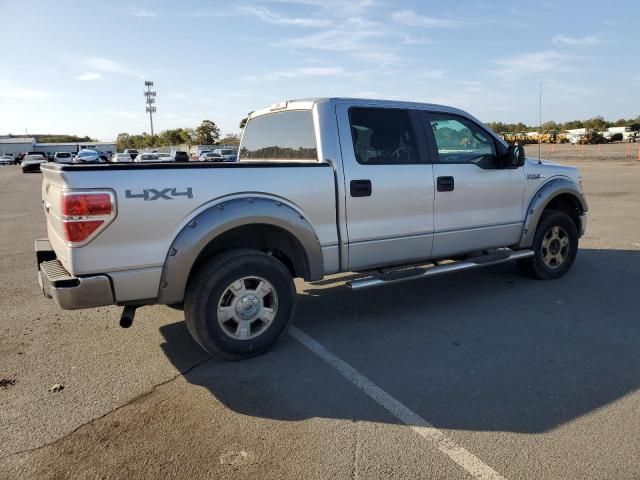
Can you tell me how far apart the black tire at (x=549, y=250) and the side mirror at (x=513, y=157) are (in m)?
0.96

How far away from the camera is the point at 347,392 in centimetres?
344

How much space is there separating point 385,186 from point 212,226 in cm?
167

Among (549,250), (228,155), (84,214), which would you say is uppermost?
(228,155)

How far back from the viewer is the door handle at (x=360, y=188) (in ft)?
14.4

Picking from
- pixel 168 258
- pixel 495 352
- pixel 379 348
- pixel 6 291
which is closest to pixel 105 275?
pixel 168 258

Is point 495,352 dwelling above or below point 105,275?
below

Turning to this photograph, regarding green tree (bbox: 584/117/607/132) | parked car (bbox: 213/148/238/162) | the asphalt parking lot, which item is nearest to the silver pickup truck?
the asphalt parking lot

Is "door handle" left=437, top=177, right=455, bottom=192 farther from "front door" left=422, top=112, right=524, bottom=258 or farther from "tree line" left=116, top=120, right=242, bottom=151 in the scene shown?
"tree line" left=116, top=120, right=242, bottom=151

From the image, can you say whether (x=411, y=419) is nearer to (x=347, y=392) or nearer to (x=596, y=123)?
(x=347, y=392)

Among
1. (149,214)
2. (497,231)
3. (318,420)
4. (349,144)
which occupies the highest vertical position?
(349,144)

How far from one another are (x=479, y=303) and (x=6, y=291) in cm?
538

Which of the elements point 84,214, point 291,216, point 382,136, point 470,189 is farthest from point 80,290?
point 470,189

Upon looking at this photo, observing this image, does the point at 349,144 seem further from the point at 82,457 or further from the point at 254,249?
the point at 82,457

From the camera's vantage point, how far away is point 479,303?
5312 mm
